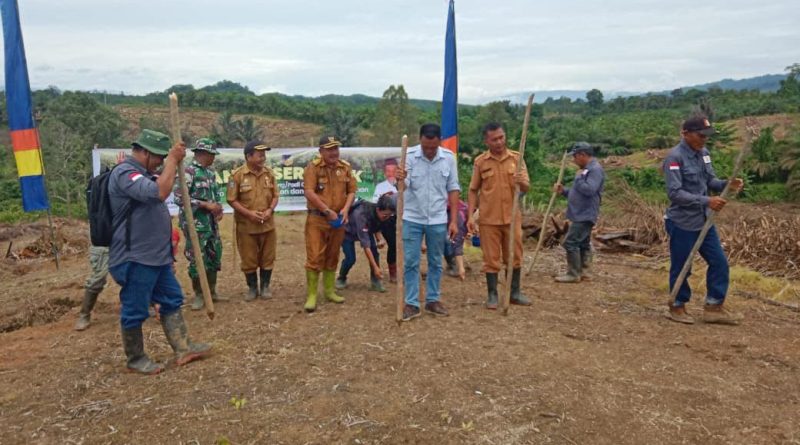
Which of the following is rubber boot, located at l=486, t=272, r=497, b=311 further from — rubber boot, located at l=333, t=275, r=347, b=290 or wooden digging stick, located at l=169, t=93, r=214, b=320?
wooden digging stick, located at l=169, t=93, r=214, b=320

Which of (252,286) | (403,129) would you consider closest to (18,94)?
(252,286)

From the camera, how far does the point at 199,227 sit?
553 cm

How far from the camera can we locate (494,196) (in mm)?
5340

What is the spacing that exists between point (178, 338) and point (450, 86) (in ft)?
18.7

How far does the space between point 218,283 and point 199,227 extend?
5.01 feet

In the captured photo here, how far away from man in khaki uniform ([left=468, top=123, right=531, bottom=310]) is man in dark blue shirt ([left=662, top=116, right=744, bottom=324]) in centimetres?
127

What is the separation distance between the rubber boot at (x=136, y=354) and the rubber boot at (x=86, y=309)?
143 cm

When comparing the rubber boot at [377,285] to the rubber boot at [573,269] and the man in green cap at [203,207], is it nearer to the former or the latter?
the man in green cap at [203,207]

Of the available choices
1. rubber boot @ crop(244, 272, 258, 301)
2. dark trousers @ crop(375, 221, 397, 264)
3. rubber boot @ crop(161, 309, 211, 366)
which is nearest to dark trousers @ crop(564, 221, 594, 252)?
dark trousers @ crop(375, 221, 397, 264)

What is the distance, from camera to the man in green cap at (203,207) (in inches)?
215

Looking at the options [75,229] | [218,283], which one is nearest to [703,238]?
[218,283]

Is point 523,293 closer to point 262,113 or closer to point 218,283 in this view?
point 218,283

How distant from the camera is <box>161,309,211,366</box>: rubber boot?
164 inches

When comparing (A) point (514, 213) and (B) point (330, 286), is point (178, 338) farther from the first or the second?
(A) point (514, 213)
